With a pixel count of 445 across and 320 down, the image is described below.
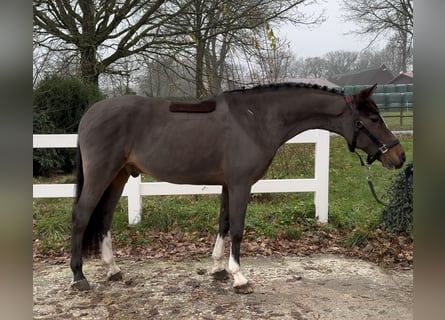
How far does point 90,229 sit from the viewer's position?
350 centimetres

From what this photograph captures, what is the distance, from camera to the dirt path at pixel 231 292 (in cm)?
290

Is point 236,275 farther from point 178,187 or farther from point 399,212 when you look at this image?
point 399,212

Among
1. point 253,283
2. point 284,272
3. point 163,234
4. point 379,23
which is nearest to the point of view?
point 253,283

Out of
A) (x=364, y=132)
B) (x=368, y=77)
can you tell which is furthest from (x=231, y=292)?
(x=368, y=77)

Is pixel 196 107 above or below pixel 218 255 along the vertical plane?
above

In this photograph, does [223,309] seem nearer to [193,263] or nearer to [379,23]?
[193,263]

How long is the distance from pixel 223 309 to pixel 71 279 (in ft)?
5.20

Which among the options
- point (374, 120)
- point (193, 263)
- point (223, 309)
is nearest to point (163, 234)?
point (193, 263)

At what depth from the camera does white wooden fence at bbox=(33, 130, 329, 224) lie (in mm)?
4637

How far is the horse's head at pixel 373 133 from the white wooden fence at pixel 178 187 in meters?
1.73

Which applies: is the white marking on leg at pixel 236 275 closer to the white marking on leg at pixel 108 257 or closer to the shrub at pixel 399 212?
the white marking on leg at pixel 108 257

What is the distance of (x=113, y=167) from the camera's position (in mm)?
3250

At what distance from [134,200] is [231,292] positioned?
6.64 feet

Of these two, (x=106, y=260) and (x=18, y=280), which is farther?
(x=106, y=260)
